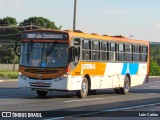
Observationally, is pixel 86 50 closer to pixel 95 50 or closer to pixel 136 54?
pixel 95 50

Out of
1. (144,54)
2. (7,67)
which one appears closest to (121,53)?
(144,54)

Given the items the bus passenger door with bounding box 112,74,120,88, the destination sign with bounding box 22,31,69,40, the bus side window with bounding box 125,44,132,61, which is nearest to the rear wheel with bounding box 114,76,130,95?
the bus passenger door with bounding box 112,74,120,88

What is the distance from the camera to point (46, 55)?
22812mm

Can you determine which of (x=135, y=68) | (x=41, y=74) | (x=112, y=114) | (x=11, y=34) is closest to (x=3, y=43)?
(x=11, y=34)

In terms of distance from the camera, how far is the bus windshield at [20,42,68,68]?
74.6 ft

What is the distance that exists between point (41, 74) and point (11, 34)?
92.8 m

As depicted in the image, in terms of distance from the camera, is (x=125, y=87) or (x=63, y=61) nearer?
(x=63, y=61)

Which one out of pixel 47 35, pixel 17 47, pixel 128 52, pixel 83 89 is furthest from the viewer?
pixel 128 52

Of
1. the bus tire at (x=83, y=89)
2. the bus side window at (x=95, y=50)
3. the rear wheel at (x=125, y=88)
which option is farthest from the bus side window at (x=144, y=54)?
the bus tire at (x=83, y=89)

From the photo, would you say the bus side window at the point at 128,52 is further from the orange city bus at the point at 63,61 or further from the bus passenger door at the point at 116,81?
the orange city bus at the point at 63,61

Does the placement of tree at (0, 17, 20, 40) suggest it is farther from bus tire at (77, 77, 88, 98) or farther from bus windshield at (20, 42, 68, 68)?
bus windshield at (20, 42, 68, 68)

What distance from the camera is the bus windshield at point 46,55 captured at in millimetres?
22734

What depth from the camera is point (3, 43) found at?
106 meters

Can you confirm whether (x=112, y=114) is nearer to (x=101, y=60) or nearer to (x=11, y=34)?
(x=101, y=60)
